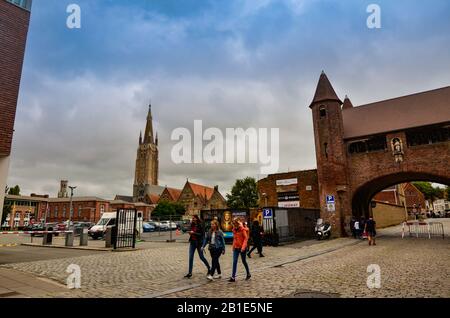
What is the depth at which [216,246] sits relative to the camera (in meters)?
8.30

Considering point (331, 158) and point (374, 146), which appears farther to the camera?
point (331, 158)

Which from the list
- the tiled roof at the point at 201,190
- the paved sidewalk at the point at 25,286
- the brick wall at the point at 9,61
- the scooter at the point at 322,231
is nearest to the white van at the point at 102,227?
the brick wall at the point at 9,61

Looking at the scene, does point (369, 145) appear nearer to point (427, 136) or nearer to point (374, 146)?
point (374, 146)

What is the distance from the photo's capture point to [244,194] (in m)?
57.9

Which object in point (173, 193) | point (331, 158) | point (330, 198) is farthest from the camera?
point (173, 193)

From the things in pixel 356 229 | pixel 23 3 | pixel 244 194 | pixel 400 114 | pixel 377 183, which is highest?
pixel 23 3

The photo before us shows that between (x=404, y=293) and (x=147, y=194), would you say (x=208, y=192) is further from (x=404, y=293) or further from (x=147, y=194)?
(x=404, y=293)

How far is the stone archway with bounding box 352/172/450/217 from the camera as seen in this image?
23.7 m

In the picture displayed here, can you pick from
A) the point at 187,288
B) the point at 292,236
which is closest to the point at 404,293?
the point at 187,288

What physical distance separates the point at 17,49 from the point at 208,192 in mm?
89115

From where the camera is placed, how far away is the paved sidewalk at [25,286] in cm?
644

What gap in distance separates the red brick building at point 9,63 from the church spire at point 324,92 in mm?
23102

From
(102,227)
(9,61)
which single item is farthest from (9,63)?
(102,227)

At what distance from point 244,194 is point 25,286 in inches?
2033
